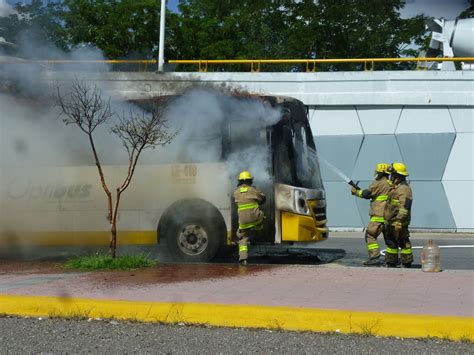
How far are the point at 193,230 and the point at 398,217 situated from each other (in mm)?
3105

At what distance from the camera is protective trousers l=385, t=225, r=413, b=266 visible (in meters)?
9.16

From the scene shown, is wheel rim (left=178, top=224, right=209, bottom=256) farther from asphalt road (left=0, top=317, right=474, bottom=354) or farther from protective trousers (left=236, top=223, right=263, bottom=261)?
asphalt road (left=0, top=317, right=474, bottom=354)

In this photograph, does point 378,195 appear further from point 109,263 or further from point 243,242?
point 109,263

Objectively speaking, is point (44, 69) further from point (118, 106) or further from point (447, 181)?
point (447, 181)

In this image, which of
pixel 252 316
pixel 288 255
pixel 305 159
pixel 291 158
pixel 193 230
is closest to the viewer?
pixel 252 316

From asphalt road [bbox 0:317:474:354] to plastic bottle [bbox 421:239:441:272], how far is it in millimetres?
3187

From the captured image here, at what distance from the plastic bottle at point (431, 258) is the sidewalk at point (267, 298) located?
230 millimetres

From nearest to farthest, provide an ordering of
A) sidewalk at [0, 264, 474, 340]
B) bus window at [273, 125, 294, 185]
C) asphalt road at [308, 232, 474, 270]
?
sidewalk at [0, 264, 474, 340] < bus window at [273, 125, 294, 185] < asphalt road at [308, 232, 474, 270]

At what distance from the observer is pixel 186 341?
5.30m

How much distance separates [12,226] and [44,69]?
262 cm

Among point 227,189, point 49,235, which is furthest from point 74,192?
point 227,189

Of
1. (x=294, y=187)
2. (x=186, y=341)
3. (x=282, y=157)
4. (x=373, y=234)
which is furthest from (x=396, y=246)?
(x=186, y=341)

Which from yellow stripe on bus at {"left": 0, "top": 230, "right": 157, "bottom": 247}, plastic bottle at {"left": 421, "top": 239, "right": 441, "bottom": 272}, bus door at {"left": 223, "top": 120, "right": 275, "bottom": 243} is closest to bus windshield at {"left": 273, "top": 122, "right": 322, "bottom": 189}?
bus door at {"left": 223, "top": 120, "right": 275, "bottom": 243}

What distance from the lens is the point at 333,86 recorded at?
1856 cm
